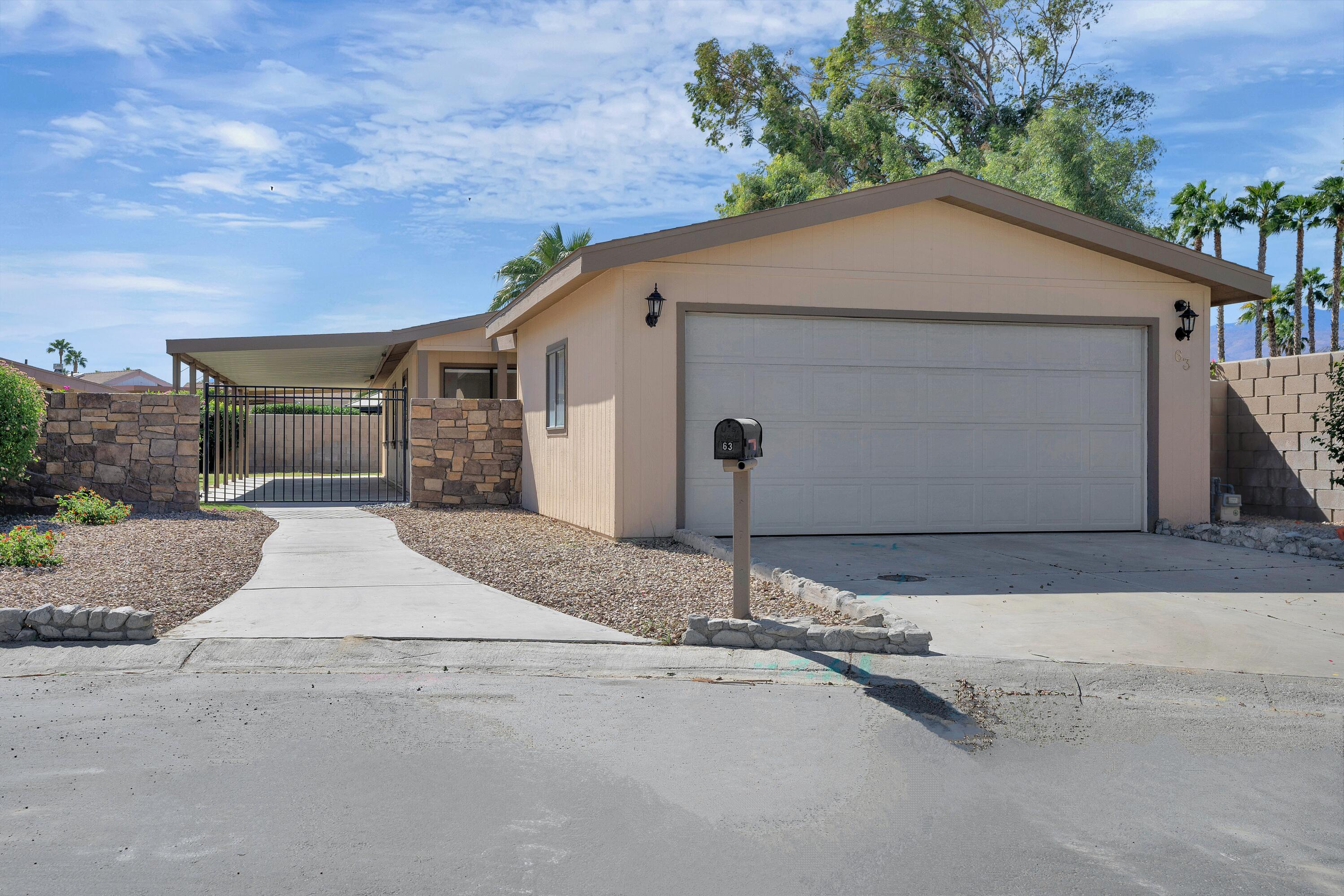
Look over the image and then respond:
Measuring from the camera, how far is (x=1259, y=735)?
4.55 meters

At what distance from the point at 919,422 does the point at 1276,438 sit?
5.29 m

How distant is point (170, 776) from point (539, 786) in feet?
4.56

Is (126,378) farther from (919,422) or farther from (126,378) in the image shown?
(919,422)

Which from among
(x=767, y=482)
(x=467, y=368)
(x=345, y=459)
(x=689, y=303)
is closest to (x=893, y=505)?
(x=767, y=482)

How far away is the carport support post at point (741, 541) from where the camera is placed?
19.5 feet

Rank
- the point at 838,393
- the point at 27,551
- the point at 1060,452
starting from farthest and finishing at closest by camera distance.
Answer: the point at 1060,452, the point at 838,393, the point at 27,551

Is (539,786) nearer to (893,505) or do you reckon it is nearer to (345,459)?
(893,505)

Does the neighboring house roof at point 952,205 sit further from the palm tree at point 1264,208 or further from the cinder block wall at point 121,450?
the palm tree at point 1264,208

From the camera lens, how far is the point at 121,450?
13.4m

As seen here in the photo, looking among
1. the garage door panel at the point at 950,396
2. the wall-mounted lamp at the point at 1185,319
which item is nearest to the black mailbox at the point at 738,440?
the garage door panel at the point at 950,396

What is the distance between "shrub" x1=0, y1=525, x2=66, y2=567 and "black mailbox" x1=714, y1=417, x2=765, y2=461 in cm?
556

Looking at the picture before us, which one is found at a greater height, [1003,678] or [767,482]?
[767,482]

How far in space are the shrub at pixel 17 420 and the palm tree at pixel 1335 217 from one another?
102 feet

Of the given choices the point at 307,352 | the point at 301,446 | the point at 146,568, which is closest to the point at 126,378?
the point at 301,446
